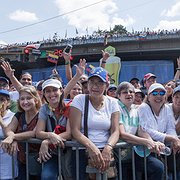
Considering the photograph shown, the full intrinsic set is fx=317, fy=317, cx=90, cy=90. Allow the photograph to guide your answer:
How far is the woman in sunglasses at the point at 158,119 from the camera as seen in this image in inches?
160

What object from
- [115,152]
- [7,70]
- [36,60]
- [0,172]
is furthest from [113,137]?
[36,60]

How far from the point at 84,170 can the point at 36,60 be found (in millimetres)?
33286

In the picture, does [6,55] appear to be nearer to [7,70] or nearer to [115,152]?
[7,70]

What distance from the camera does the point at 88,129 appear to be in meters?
3.69

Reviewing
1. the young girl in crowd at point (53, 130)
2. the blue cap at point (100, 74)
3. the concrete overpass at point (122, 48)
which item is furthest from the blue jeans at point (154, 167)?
the concrete overpass at point (122, 48)

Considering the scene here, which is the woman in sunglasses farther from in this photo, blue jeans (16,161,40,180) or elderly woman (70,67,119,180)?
blue jeans (16,161,40,180)

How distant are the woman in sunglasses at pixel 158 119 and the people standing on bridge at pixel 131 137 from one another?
95 millimetres

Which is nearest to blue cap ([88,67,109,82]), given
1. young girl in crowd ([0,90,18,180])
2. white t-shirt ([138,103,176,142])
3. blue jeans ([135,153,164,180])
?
white t-shirt ([138,103,176,142])

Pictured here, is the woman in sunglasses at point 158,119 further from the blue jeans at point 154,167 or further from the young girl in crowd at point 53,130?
the young girl in crowd at point 53,130

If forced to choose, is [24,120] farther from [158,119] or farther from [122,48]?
[122,48]

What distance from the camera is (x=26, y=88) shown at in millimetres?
4078

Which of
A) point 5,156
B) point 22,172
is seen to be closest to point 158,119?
point 22,172

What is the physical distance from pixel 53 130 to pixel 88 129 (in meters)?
0.45

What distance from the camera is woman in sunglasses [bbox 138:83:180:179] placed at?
4.07 meters
